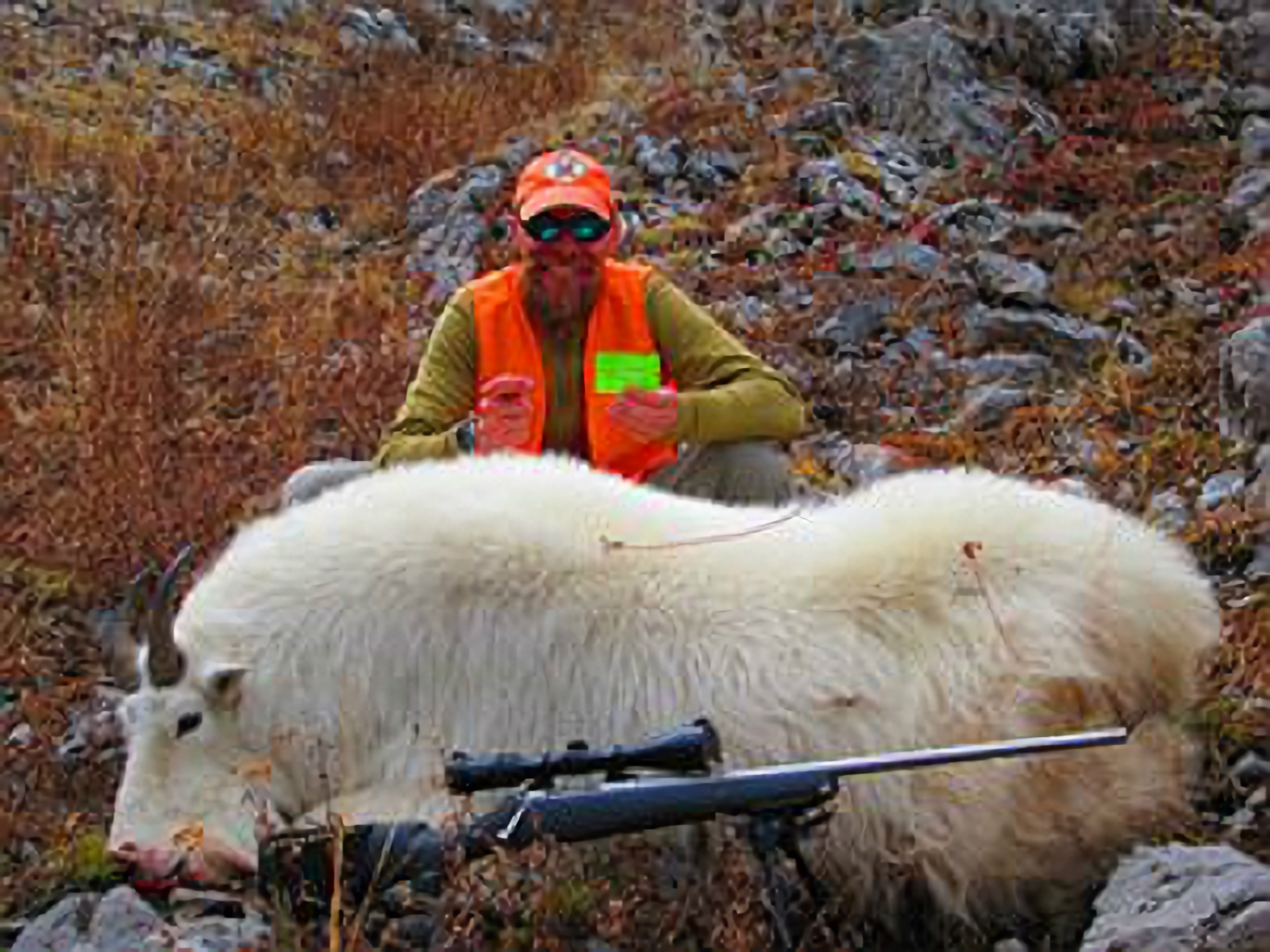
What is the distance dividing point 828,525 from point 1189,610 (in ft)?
3.05

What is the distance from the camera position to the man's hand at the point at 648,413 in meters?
5.41

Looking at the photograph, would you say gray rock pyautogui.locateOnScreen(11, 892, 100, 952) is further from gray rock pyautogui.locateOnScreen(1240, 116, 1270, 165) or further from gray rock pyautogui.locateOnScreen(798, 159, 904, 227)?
gray rock pyautogui.locateOnScreen(1240, 116, 1270, 165)

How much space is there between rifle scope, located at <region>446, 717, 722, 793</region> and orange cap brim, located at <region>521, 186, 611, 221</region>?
2.12 m

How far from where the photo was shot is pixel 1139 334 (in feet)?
27.0

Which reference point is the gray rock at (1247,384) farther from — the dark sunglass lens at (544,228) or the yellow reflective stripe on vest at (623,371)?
the dark sunglass lens at (544,228)

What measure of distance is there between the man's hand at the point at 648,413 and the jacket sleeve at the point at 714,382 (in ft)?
0.11

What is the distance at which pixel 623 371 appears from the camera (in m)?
5.73

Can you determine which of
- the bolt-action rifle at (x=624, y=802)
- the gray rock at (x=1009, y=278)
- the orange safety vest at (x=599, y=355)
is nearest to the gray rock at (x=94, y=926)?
the bolt-action rifle at (x=624, y=802)

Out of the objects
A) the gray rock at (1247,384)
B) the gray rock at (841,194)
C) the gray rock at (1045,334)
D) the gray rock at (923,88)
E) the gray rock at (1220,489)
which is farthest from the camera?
the gray rock at (923,88)

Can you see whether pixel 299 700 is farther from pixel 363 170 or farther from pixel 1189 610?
pixel 363 170

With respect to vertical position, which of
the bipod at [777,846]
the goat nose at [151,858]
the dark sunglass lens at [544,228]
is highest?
the dark sunglass lens at [544,228]

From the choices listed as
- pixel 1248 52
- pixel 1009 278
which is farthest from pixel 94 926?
pixel 1248 52

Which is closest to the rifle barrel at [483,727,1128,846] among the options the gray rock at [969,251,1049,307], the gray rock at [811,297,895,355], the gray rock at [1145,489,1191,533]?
the gray rock at [1145,489,1191,533]

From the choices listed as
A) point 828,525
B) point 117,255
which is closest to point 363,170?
point 117,255
